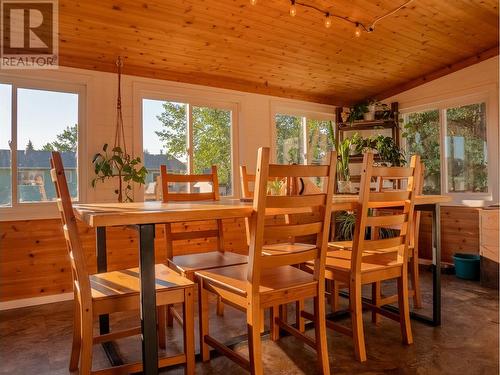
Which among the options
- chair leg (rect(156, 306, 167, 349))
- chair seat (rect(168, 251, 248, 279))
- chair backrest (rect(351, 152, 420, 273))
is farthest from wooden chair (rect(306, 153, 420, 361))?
chair leg (rect(156, 306, 167, 349))

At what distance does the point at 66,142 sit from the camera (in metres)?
3.25

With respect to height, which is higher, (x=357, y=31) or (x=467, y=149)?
(x=357, y=31)

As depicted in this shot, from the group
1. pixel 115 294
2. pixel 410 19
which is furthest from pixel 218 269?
pixel 410 19

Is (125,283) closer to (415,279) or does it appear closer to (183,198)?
(183,198)

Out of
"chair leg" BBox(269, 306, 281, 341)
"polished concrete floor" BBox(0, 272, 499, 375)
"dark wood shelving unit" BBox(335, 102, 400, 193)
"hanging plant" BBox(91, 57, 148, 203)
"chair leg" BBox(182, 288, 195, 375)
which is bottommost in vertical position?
"polished concrete floor" BBox(0, 272, 499, 375)

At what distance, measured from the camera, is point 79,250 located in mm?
1455

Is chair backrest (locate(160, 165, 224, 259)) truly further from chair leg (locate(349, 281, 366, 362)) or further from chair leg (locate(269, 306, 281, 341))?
chair leg (locate(349, 281, 366, 362))

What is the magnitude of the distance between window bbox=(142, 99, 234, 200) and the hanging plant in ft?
0.71

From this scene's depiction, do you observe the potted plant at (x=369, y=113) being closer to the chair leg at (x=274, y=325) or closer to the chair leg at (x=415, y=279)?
the chair leg at (x=415, y=279)

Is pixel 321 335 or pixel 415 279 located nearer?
pixel 321 335

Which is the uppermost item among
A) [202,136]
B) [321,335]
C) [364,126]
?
[364,126]

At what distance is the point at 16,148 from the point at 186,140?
1.52 metres

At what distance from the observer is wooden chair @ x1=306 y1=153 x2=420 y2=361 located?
193 centimetres

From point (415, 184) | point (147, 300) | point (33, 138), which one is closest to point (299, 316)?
point (415, 184)
